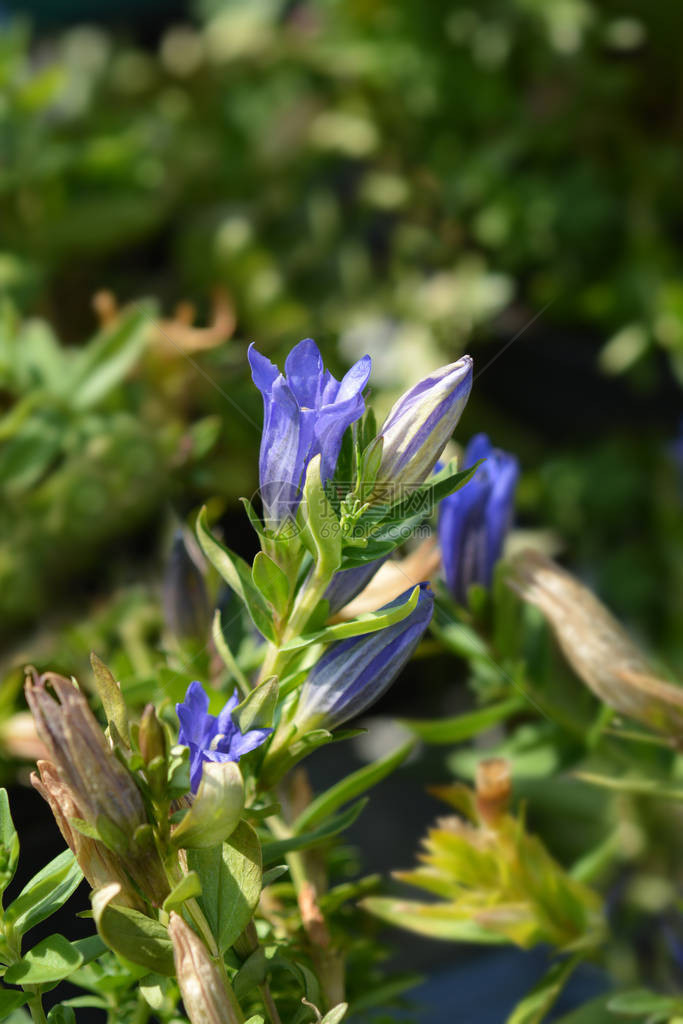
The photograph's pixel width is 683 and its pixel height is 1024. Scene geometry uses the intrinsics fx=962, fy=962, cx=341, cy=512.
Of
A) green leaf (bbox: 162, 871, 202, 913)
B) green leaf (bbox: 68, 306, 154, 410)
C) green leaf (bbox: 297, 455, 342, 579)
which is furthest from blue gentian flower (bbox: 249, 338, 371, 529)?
green leaf (bbox: 68, 306, 154, 410)

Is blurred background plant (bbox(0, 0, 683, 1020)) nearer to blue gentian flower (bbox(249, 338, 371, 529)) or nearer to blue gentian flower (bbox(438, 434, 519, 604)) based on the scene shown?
blue gentian flower (bbox(438, 434, 519, 604))

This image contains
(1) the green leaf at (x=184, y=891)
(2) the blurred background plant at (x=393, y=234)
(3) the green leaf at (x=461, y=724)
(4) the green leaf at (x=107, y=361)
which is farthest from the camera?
(2) the blurred background plant at (x=393, y=234)

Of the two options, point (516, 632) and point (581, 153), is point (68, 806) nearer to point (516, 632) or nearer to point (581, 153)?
point (516, 632)

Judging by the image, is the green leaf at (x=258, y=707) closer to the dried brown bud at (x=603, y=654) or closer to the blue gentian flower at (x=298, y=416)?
the blue gentian flower at (x=298, y=416)

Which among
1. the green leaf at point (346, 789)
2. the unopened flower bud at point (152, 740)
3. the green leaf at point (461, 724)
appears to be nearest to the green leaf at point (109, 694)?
the unopened flower bud at point (152, 740)

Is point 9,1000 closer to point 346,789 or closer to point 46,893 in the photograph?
point 46,893

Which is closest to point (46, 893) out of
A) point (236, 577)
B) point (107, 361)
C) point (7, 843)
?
point (7, 843)
